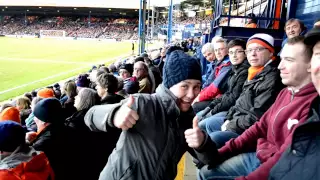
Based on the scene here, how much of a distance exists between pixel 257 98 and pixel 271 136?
691mm

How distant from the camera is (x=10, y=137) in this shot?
2.36m

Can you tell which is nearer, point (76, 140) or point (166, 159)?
point (166, 159)

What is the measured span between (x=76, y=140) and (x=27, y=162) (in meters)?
0.76

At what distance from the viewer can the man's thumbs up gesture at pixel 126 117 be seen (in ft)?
5.38

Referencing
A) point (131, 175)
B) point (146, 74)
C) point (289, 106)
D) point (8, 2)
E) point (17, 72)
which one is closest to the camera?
point (131, 175)

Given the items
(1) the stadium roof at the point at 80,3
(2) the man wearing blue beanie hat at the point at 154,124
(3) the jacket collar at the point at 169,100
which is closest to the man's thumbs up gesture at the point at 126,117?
(2) the man wearing blue beanie hat at the point at 154,124

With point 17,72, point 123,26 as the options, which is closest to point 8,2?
point 123,26

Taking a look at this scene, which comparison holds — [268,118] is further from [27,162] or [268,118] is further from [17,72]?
[17,72]

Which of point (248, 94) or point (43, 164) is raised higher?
point (248, 94)

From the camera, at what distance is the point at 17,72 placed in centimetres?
1683

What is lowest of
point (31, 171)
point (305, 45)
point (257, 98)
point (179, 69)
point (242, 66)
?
point (31, 171)

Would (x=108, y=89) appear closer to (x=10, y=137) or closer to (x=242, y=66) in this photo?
(x=10, y=137)

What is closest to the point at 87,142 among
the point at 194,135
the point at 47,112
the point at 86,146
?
the point at 86,146

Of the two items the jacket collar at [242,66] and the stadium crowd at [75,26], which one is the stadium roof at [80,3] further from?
the jacket collar at [242,66]
